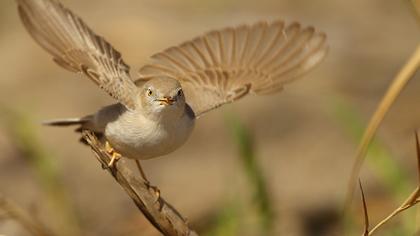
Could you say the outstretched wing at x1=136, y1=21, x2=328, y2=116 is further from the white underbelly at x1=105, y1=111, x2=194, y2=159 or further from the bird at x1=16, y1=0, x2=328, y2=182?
the white underbelly at x1=105, y1=111, x2=194, y2=159

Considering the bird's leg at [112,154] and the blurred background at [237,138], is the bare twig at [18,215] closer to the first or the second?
the bird's leg at [112,154]

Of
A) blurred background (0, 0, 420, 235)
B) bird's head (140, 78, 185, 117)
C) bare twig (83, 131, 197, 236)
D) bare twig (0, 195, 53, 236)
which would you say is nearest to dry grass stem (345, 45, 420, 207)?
bare twig (83, 131, 197, 236)

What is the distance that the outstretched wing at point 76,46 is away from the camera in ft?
15.4

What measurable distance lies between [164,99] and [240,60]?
98 cm

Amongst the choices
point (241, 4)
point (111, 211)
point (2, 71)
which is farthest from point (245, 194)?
point (241, 4)

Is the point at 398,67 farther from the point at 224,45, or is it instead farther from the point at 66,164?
the point at 224,45

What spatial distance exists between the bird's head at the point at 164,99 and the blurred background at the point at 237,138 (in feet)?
2.03

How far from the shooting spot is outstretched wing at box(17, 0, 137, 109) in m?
4.70

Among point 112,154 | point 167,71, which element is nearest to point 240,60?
point 167,71

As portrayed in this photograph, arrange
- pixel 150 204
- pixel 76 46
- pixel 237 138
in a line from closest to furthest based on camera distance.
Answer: pixel 150 204 < pixel 76 46 < pixel 237 138

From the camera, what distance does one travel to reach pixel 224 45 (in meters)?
5.34

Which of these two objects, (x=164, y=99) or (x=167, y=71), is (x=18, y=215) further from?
(x=167, y=71)

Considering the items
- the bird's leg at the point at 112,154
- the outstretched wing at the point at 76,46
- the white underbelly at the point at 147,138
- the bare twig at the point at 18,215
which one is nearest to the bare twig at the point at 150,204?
the bird's leg at the point at 112,154

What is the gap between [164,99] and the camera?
460 cm
